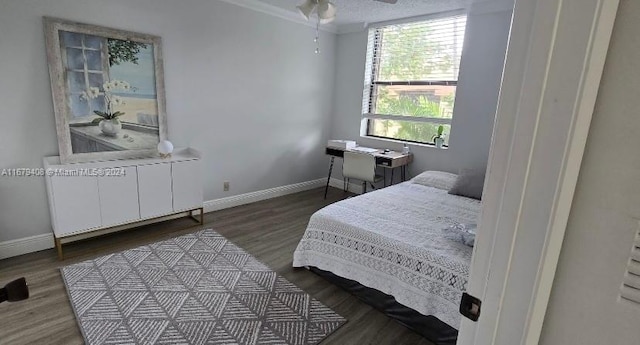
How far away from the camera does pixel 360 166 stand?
13.0 ft

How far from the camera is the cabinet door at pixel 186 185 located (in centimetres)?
313

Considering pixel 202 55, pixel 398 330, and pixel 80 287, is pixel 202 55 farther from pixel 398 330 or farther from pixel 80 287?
pixel 398 330

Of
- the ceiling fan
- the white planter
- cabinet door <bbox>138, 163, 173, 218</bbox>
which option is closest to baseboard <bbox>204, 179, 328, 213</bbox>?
cabinet door <bbox>138, 163, 173, 218</bbox>

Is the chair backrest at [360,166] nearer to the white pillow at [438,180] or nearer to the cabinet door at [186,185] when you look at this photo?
the white pillow at [438,180]

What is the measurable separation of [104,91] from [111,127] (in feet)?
1.06

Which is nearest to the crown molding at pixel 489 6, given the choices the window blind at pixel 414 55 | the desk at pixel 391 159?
the window blind at pixel 414 55

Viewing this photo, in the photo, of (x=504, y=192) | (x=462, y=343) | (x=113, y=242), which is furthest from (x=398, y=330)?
(x=113, y=242)

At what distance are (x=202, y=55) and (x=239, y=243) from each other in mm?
2029

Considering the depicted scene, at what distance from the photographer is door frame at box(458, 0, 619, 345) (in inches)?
21.4

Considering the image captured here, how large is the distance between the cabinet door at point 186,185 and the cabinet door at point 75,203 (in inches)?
25.5

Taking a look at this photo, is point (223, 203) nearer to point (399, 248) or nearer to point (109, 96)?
point (109, 96)

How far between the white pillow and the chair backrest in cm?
53

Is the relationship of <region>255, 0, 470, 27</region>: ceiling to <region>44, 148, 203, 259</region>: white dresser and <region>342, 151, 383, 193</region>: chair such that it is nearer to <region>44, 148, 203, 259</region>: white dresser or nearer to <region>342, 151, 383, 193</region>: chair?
<region>342, 151, 383, 193</region>: chair

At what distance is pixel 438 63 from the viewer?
388 centimetres
